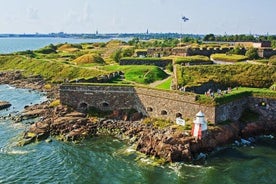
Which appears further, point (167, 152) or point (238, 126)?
point (238, 126)

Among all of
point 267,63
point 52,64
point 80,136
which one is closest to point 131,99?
point 80,136

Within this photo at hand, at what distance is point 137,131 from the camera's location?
3853 cm

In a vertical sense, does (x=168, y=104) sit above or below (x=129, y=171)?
above

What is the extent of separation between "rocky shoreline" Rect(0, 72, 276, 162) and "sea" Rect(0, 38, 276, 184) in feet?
2.70

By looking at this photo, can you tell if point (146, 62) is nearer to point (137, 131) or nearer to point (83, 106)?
point (83, 106)

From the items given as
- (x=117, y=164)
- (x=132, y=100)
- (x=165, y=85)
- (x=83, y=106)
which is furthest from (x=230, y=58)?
(x=117, y=164)

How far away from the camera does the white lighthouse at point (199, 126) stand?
1344 inches

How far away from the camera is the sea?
29.0 m

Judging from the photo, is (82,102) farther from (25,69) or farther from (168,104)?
(25,69)

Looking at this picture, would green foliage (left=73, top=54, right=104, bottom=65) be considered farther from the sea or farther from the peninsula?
the sea

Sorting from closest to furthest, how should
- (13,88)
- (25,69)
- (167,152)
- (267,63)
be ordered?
(167,152) → (267,63) → (13,88) → (25,69)

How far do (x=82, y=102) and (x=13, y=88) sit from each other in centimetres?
2754

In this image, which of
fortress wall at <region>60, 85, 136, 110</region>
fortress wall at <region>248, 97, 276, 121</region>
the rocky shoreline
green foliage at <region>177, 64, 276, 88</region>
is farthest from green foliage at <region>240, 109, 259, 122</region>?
fortress wall at <region>60, 85, 136, 110</region>

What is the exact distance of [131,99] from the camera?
4350 cm
